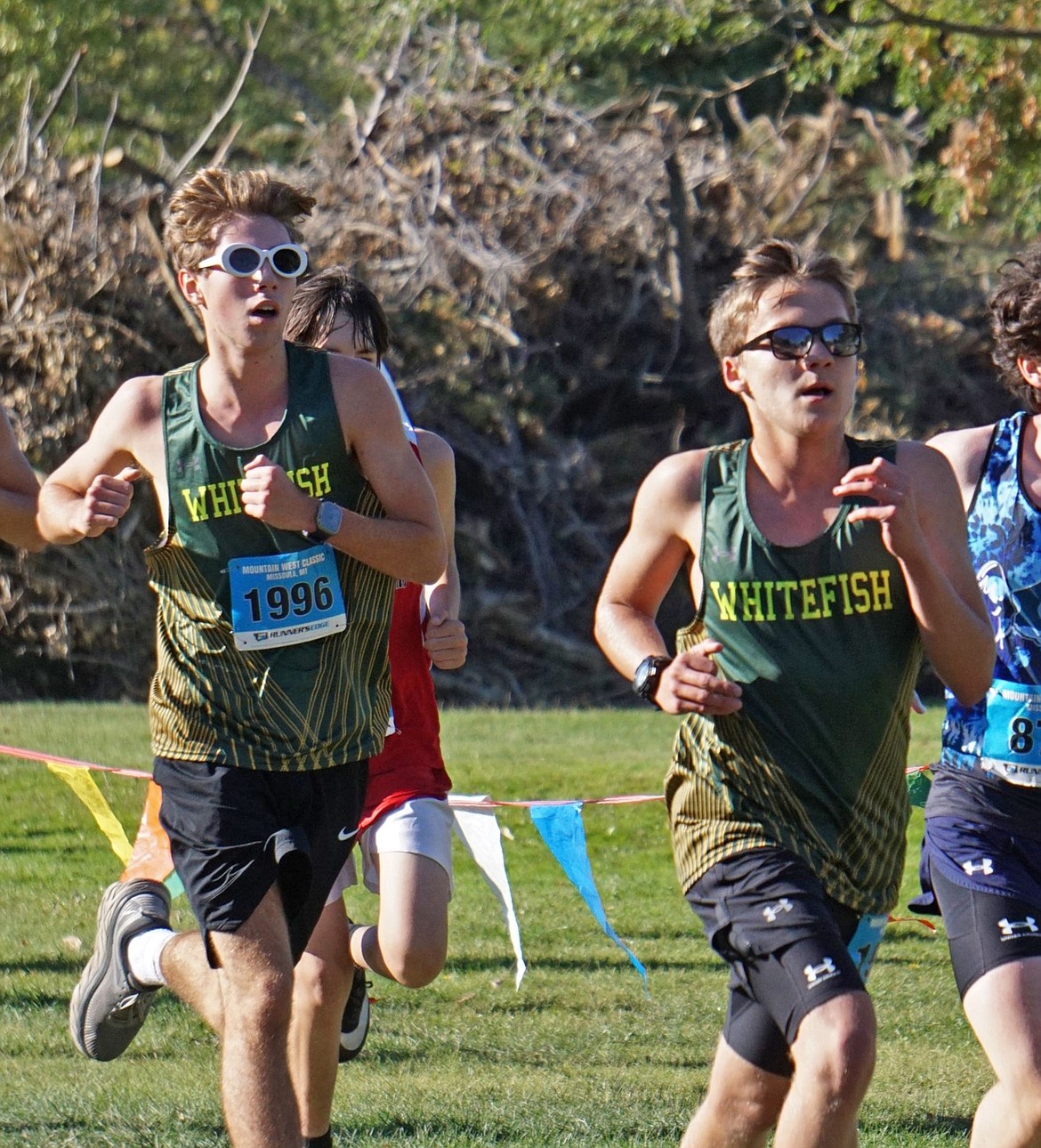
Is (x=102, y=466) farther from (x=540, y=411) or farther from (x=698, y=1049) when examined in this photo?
(x=540, y=411)

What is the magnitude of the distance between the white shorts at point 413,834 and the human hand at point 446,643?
0.42 m

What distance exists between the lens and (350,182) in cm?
1694

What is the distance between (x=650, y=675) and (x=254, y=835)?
1.02 metres

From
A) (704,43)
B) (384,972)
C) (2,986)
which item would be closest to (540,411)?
(704,43)

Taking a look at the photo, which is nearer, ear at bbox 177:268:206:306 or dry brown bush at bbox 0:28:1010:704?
ear at bbox 177:268:206:306

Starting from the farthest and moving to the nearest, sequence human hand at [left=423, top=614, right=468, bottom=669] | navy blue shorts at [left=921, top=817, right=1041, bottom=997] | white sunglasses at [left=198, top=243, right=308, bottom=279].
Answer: human hand at [left=423, top=614, right=468, bottom=669] < white sunglasses at [left=198, top=243, right=308, bottom=279] < navy blue shorts at [left=921, top=817, right=1041, bottom=997]

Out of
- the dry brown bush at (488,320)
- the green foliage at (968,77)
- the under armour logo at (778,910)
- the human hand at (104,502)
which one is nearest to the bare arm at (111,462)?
the human hand at (104,502)

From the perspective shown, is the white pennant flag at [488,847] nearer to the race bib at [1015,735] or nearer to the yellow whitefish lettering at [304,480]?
the yellow whitefish lettering at [304,480]

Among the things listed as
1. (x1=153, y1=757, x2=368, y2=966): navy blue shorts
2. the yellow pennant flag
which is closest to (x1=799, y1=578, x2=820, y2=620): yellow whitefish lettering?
(x1=153, y1=757, x2=368, y2=966): navy blue shorts

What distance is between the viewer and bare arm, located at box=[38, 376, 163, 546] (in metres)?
3.98

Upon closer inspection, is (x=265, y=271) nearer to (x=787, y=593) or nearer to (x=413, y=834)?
(x=787, y=593)

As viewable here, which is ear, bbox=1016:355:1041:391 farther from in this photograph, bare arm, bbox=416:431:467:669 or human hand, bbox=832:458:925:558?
bare arm, bbox=416:431:467:669

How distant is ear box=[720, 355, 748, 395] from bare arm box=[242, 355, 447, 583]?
0.74 m

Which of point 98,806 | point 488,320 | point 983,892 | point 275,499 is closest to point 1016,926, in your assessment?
point 983,892
